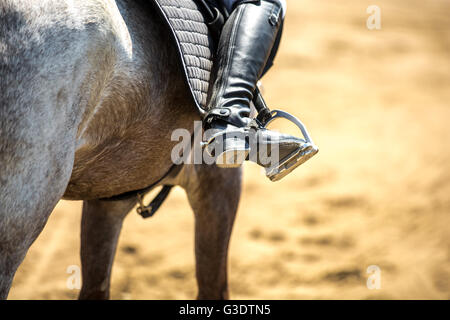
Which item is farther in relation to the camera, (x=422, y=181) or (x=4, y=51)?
(x=422, y=181)

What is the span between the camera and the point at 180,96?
2234mm

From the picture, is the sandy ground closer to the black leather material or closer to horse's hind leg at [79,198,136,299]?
horse's hind leg at [79,198,136,299]

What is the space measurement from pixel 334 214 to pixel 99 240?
309cm

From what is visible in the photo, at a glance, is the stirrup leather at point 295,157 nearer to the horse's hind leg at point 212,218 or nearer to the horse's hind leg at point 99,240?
the horse's hind leg at point 212,218

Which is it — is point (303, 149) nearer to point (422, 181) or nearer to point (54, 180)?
point (54, 180)

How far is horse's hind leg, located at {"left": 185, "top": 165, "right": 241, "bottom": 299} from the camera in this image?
10.1 feet

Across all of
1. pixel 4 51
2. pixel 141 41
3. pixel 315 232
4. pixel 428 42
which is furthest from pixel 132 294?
pixel 428 42

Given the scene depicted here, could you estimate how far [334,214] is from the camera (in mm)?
5504

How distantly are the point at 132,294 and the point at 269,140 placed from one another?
8.72 feet

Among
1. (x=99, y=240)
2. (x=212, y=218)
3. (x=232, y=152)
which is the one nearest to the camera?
(x=232, y=152)

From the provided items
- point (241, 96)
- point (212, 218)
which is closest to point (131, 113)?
point (241, 96)

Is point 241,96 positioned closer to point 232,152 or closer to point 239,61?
point 239,61

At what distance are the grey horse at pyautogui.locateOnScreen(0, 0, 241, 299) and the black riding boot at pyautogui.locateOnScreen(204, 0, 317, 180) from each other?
213 mm

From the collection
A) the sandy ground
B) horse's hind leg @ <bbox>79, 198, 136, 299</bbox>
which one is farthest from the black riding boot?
the sandy ground
